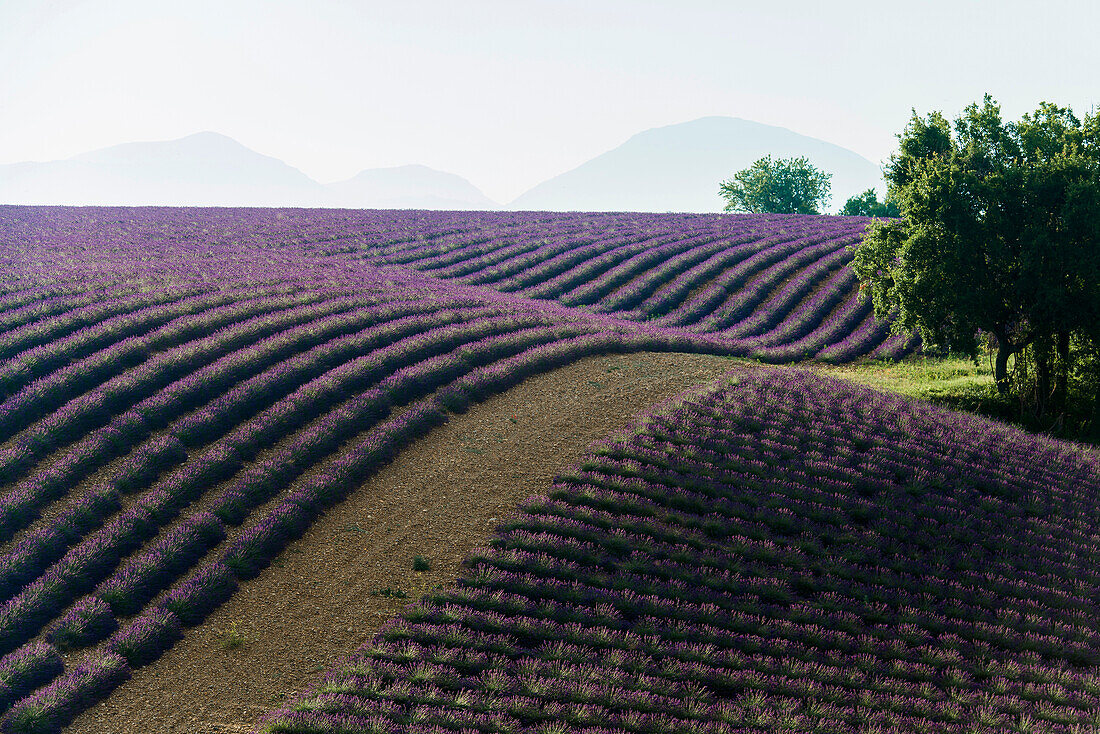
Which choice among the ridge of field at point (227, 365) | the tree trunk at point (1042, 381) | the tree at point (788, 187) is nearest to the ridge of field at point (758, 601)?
the ridge of field at point (227, 365)

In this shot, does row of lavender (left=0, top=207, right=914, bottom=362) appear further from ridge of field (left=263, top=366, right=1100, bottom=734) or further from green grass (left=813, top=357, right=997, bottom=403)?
ridge of field (left=263, top=366, right=1100, bottom=734)

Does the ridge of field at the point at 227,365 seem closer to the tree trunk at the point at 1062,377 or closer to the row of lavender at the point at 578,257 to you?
the row of lavender at the point at 578,257

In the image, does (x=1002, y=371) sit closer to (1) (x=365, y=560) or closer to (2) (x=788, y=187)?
(1) (x=365, y=560)

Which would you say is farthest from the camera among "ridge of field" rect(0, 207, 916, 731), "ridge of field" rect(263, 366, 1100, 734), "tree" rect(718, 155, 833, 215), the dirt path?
"tree" rect(718, 155, 833, 215)

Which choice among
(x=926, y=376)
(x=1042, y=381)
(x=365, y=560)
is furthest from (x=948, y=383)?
(x=365, y=560)

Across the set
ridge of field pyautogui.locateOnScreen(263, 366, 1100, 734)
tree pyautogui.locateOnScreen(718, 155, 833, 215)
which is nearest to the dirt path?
ridge of field pyautogui.locateOnScreen(263, 366, 1100, 734)

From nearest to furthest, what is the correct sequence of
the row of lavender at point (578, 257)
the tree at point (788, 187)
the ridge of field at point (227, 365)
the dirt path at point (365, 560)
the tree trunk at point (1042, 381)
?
1. the dirt path at point (365, 560)
2. the ridge of field at point (227, 365)
3. the tree trunk at point (1042, 381)
4. the row of lavender at point (578, 257)
5. the tree at point (788, 187)
